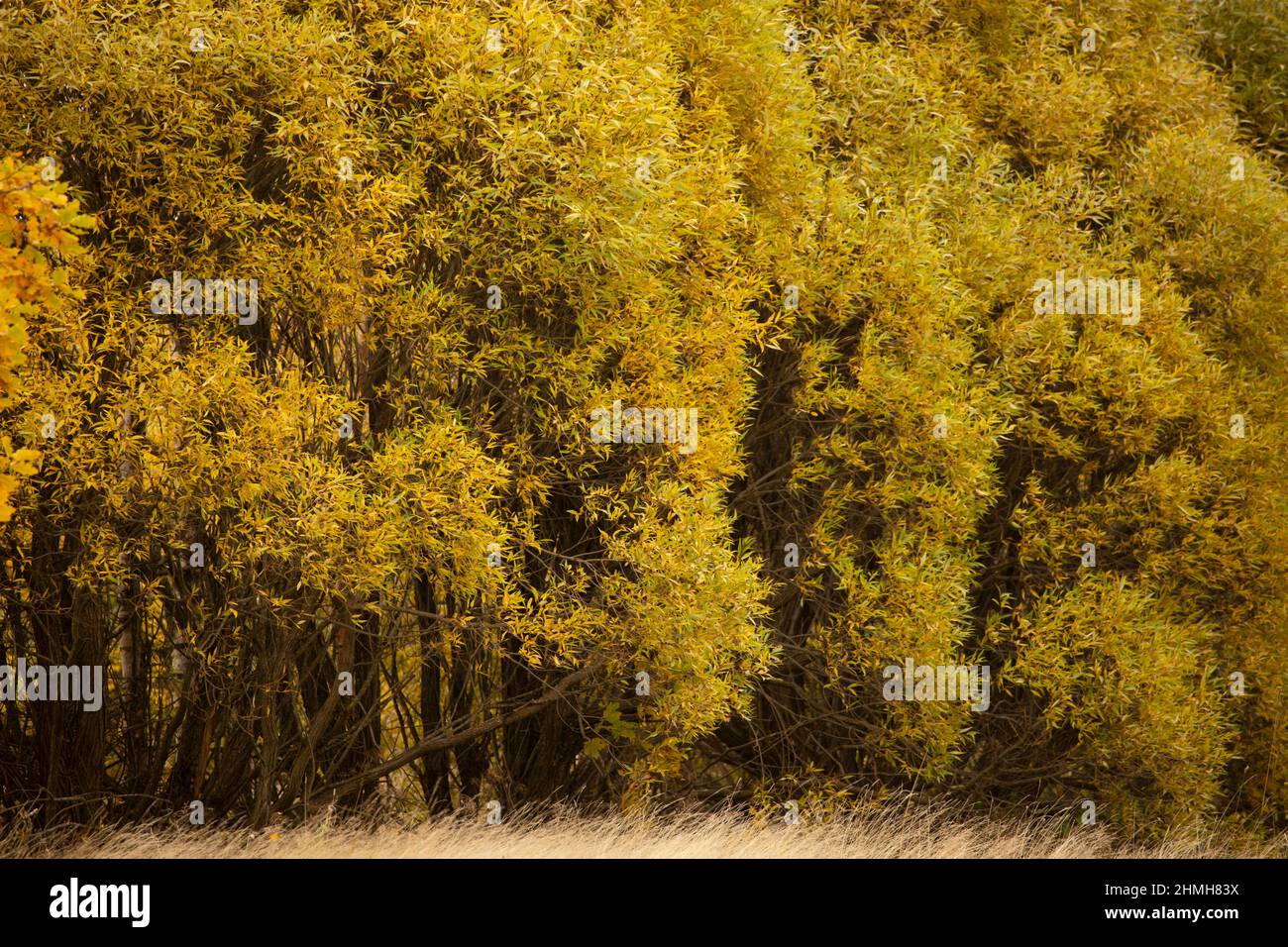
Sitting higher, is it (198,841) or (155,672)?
(155,672)

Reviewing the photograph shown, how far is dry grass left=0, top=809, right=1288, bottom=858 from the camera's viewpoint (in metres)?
6.70

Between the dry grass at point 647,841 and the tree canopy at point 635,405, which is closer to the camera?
the tree canopy at point 635,405

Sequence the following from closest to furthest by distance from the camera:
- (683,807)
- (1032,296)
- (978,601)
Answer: (683,807) < (1032,296) < (978,601)

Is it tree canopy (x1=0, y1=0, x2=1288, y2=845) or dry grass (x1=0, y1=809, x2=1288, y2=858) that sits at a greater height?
tree canopy (x1=0, y1=0, x2=1288, y2=845)

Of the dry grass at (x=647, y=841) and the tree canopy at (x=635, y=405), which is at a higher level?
the tree canopy at (x=635, y=405)

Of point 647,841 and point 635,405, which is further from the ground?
point 635,405

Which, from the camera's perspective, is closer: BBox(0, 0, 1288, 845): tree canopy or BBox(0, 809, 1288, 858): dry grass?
BBox(0, 0, 1288, 845): tree canopy

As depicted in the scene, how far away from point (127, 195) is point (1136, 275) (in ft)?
22.0

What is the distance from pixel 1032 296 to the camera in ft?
29.6

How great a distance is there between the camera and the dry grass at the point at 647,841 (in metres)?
6.70

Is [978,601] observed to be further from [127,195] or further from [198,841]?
[127,195]

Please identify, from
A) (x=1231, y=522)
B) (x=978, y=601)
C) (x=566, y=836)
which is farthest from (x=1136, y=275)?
(x=566, y=836)

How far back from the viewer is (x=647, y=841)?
24.1ft

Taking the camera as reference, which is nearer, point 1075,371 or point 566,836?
point 566,836
